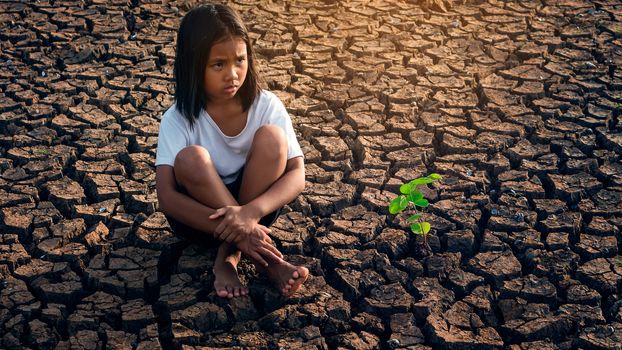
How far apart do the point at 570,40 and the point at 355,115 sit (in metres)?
1.58

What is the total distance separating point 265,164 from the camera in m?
3.27

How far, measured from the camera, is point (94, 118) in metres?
4.53

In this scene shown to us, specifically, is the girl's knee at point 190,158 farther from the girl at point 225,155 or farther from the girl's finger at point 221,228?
the girl's finger at point 221,228

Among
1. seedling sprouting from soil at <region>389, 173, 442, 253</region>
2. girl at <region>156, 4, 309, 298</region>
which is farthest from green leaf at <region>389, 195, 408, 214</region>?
girl at <region>156, 4, 309, 298</region>

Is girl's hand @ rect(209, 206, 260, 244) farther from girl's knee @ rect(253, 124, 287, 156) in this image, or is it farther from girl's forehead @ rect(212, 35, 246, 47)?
girl's forehead @ rect(212, 35, 246, 47)

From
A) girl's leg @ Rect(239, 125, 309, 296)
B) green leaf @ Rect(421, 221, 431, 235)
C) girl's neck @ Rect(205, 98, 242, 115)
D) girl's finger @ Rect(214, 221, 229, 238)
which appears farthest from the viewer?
green leaf @ Rect(421, 221, 431, 235)

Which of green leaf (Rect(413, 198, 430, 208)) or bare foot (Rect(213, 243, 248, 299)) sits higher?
green leaf (Rect(413, 198, 430, 208))

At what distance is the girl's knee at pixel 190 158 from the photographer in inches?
125

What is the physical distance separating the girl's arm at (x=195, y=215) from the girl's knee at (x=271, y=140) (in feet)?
0.96

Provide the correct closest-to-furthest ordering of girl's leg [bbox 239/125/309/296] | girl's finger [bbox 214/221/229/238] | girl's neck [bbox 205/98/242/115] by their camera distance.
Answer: girl's finger [bbox 214/221/229/238]
girl's leg [bbox 239/125/309/296]
girl's neck [bbox 205/98/242/115]

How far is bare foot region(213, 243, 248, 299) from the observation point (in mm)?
3199

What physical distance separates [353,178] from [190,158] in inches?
41.0

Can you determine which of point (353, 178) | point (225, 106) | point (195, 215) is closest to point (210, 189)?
point (195, 215)

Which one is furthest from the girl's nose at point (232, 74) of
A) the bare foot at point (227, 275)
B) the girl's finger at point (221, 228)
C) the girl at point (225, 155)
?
the bare foot at point (227, 275)
